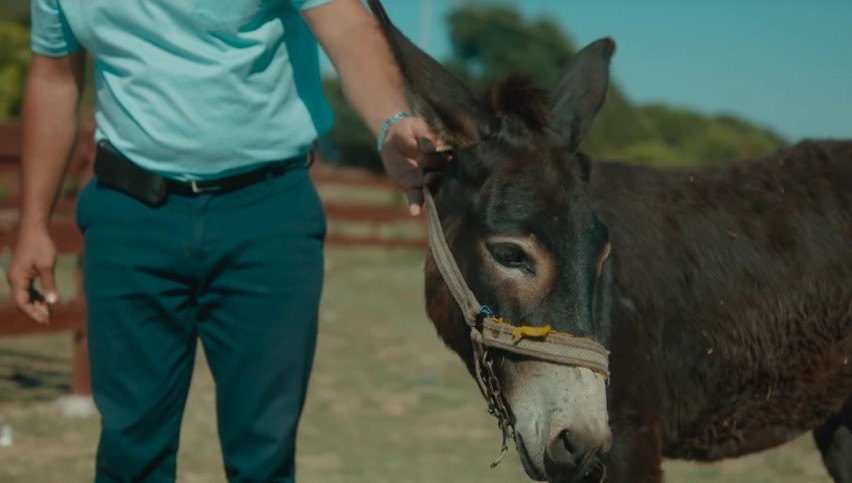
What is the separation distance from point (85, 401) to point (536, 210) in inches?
197

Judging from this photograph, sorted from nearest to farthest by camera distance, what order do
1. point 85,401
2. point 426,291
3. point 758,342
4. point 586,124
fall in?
point 586,124 < point 426,291 < point 758,342 < point 85,401

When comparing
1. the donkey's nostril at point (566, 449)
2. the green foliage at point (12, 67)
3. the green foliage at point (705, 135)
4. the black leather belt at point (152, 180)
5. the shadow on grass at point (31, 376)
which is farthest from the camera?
the green foliage at point (705, 135)

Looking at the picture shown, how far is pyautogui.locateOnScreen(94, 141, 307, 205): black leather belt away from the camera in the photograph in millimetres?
2973

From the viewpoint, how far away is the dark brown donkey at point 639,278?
9.03 feet

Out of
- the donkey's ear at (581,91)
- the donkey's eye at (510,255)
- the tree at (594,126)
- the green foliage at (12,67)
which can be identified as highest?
the donkey's ear at (581,91)

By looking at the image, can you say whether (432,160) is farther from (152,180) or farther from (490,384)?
(152,180)

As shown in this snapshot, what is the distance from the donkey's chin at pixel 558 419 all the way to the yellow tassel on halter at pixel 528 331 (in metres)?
0.07

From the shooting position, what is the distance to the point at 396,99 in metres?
2.99

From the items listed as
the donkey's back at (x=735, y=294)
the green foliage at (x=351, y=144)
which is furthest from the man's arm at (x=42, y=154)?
the green foliage at (x=351, y=144)

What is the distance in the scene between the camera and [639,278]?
3961 millimetres

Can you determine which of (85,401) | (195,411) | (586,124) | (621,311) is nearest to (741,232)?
(621,311)

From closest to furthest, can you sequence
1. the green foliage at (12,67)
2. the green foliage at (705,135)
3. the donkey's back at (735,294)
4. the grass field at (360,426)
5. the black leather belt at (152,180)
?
the black leather belt at (152,180), the donkey's back at (735,294), the grass field at (360,426), the green foliage at (12,67), the green foliage at (705,135)

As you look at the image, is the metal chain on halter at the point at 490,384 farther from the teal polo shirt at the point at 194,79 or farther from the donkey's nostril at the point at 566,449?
the teal polo shirt at the point at 194,79

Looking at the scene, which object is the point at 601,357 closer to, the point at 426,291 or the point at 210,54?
the point at 426,291
